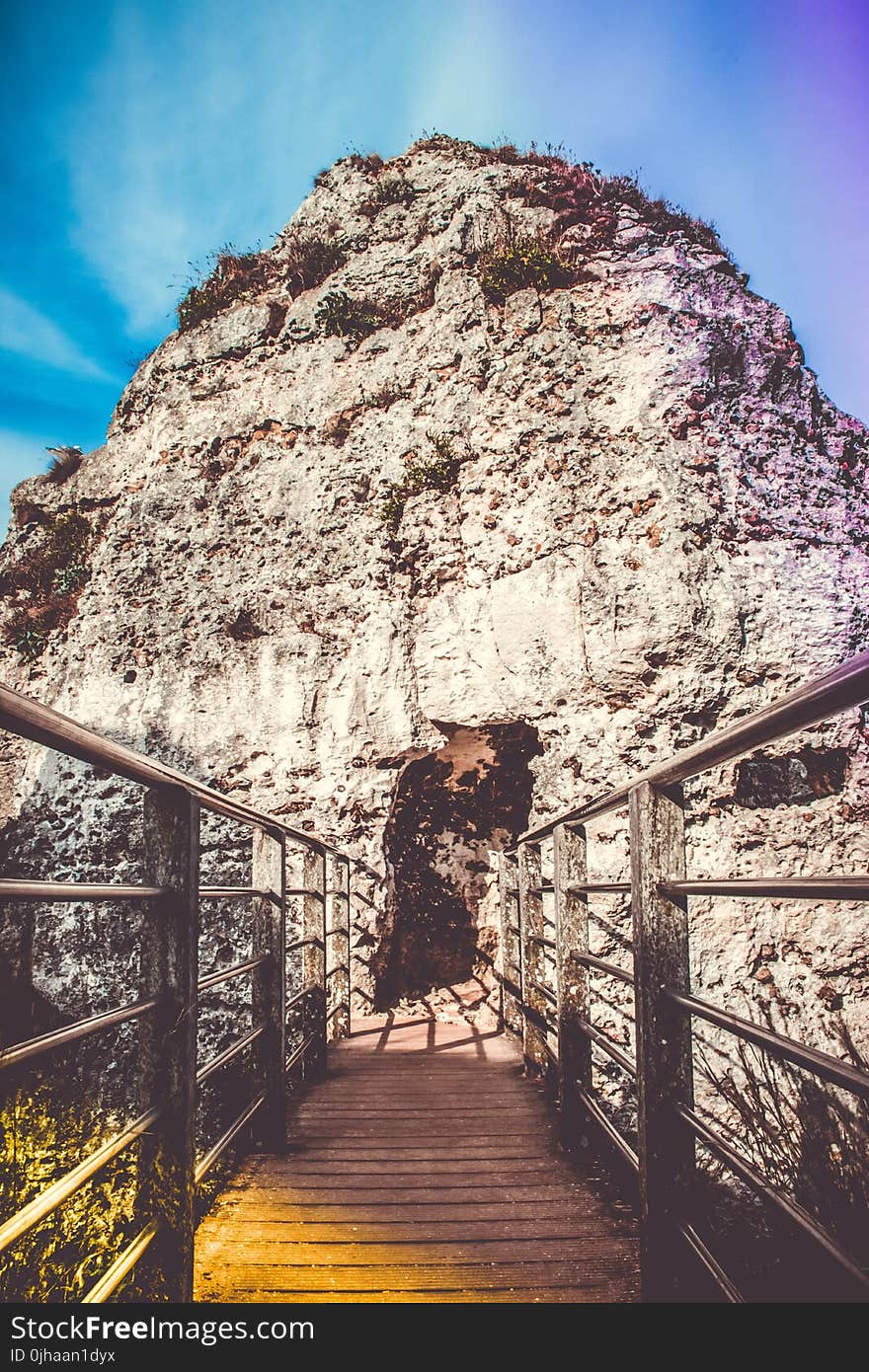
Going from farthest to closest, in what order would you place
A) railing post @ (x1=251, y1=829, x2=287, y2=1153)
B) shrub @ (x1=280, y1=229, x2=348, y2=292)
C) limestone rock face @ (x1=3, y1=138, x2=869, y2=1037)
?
shrub @ (x1=280, y1=229, x2=348, y2=292) < limestone rock face @ (x1=3, y1=138, x2=869, y2=1037) < railing post @ (x1=251, y1=829, x2=287, y2=1153)

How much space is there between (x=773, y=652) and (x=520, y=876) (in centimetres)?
319

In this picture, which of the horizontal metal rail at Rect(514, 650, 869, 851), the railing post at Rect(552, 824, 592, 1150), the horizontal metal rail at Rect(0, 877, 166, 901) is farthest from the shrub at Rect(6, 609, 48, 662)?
the horizontal metal rail at Rect(514, 650, 869, 851)

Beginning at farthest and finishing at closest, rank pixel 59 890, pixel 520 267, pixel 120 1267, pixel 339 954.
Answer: pixel 520 267 → pixel 339 954 → pixel 120 1267 → pixel 59 890

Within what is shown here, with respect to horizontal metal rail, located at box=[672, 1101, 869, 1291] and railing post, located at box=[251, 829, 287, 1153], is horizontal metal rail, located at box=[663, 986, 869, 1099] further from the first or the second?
railing post, located at box=[251, 829, 287, 1153]

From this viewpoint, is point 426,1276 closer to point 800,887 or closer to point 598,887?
point 598,887

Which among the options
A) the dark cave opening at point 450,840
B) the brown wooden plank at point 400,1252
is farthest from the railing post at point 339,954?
the brown wooden plank at point 400,1252

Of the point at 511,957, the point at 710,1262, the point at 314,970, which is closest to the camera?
the point at 710,1262

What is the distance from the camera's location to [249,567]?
758cm

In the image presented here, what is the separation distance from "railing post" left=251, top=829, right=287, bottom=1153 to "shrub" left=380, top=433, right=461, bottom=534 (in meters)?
5.01

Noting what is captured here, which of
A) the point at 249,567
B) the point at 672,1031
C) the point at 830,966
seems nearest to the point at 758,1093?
the point at 830,966

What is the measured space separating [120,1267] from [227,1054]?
34.5 inches

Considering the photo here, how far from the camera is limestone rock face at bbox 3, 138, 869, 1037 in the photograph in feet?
19.2

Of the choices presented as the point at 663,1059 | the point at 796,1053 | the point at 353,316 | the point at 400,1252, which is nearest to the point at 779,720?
the point at 796,1053

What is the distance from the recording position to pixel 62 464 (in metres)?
9.57
